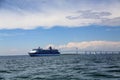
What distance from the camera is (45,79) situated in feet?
137

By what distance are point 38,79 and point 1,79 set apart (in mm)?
6259

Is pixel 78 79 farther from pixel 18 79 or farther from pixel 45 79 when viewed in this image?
pixel 18 79

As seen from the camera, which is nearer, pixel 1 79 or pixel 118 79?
pixel 118 79

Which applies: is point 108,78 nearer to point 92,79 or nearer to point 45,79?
point 92,79

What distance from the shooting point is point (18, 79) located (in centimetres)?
4278

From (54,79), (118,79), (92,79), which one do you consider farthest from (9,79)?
(118,79)

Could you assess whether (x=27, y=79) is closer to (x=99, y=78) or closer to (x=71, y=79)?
(x=71, y=79)


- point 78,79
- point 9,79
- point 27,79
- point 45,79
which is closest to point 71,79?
point 78,79

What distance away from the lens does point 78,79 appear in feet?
134

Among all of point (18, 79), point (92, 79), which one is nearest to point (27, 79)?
point (18, 79)

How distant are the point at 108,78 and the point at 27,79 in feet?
42.8

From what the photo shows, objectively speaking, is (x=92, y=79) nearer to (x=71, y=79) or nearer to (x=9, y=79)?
(x=71, y=79)

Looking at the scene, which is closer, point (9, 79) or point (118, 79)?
point (118, 79)

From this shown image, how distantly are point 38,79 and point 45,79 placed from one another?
1256mm
